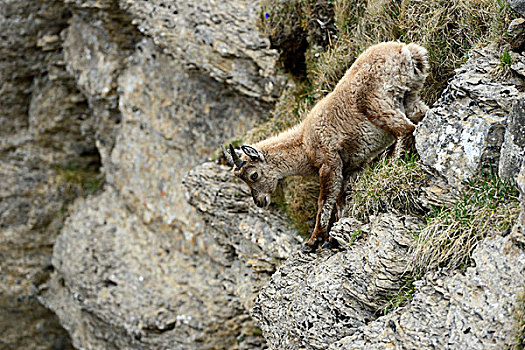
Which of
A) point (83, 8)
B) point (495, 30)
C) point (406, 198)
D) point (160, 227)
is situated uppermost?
point (495, 30)

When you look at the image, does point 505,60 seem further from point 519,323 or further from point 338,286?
point 338,286

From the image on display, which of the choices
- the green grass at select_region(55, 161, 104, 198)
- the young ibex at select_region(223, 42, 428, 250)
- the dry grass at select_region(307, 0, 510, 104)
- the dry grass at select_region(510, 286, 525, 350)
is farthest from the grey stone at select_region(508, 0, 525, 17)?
the green grass at select_region(55, 161, 104, 198)

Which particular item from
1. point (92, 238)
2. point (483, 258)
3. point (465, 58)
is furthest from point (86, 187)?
point (483, 258)

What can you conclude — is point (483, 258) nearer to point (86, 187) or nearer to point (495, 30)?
point (495, 30)

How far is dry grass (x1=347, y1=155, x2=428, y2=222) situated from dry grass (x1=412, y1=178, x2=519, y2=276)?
2.19 feet

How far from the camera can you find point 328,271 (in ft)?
24.3

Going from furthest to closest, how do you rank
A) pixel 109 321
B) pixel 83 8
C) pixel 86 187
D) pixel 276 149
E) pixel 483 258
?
1. pixel 86 187
2. pixel 83 8
3. pixel 109 321
4. pixel 276 149
5. pixel 483 258

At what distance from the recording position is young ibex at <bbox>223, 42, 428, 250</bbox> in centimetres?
717

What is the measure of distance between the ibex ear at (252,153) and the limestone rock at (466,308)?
3.29 m

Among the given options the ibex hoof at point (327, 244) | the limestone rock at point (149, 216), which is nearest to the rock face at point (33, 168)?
the limestone rock at point (149, 216)

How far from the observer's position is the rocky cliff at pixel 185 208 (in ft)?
19.5

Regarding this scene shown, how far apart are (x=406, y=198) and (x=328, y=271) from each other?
4.55 feet

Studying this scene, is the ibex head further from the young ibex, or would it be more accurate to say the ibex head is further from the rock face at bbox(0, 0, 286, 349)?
the rock face at bbox(0, 0, 286, 349)

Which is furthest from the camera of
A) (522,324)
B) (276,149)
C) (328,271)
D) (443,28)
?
(276,149)
